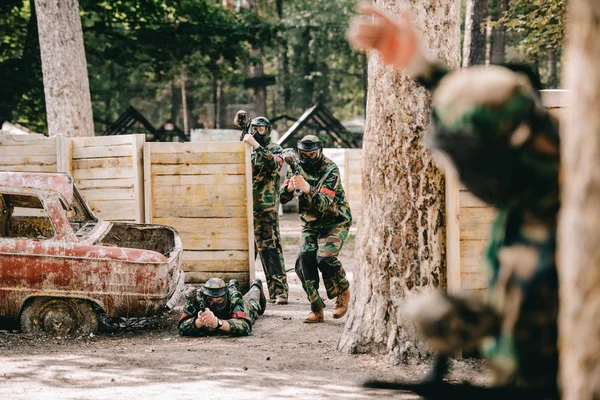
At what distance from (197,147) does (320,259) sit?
253cm

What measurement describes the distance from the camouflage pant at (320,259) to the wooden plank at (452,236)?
2.19 meters

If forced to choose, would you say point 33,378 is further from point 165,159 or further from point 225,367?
point 165,159

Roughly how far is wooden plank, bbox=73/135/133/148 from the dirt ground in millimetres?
2788

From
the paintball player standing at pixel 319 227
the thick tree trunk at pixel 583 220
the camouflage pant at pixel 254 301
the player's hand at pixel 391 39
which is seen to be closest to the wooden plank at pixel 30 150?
the camouflage pant at pixel 254 301

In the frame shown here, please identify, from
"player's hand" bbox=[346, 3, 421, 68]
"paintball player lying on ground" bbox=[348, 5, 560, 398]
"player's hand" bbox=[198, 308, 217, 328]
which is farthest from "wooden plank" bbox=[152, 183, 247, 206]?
"paintball player lying on ground" bbox=[348, 5, 560, 398]

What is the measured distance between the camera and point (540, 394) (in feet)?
7.75

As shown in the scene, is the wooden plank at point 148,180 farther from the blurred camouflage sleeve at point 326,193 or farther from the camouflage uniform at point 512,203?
the camouflage uniform at point 512,203

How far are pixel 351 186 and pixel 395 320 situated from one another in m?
15.3

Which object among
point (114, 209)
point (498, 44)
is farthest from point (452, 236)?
point (498, 44)

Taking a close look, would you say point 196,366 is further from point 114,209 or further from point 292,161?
point 114,209

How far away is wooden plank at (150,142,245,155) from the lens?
10.5 meters

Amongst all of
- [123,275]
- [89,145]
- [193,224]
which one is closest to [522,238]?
[123,275]

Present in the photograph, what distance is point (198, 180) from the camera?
1070cm

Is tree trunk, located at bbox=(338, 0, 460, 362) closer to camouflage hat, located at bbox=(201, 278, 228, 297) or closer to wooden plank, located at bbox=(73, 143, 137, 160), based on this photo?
camouflage hat, located at bbox=(201, 278, 228, 297)
